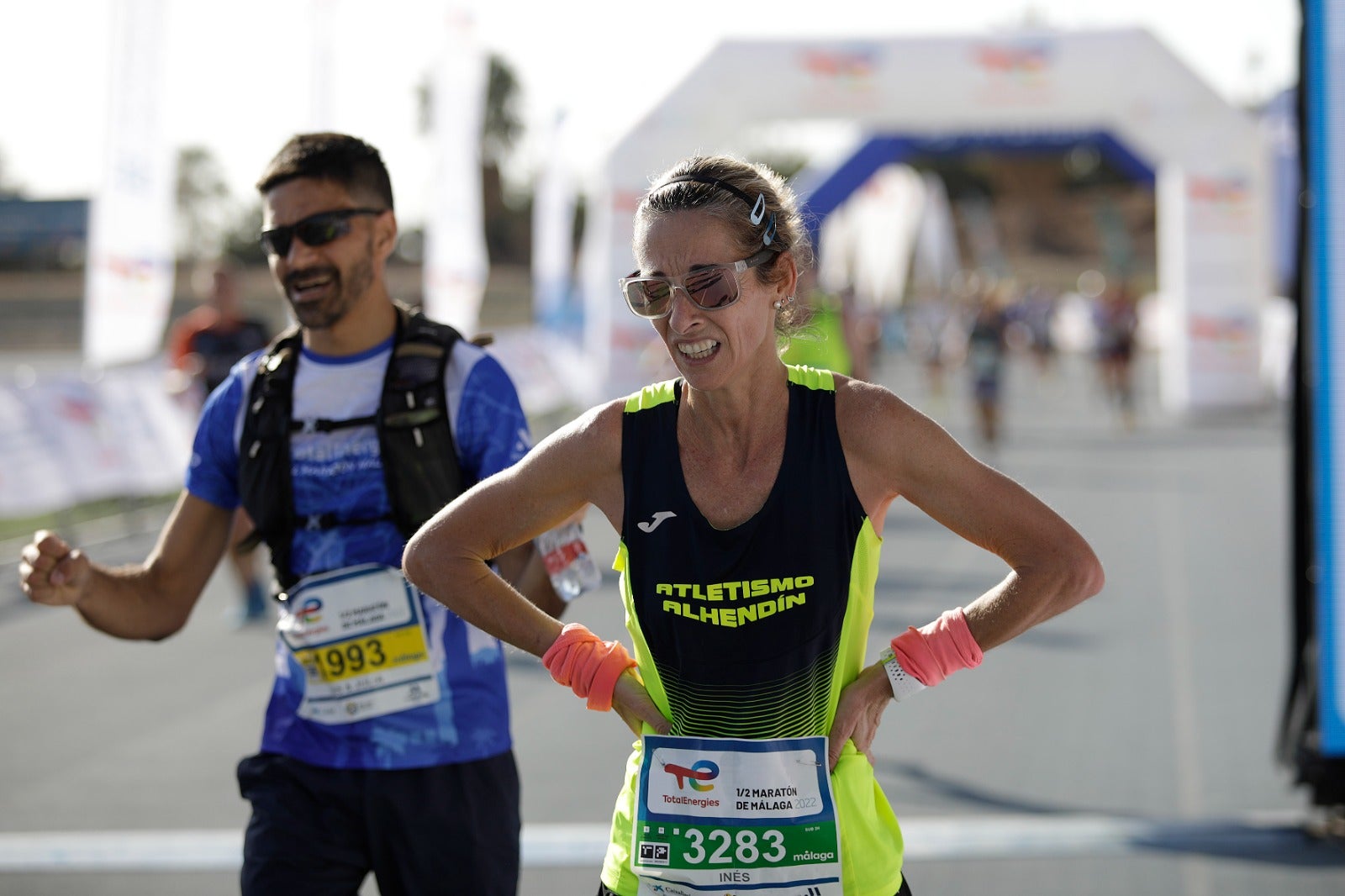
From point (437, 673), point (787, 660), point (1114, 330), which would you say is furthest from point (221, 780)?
point (1114, 330)

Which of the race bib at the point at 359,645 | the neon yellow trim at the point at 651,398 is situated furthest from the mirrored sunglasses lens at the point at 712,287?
the race bib at the point at 359,645

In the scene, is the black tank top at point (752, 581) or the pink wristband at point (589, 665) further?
the pink wristband at point (589, 665)

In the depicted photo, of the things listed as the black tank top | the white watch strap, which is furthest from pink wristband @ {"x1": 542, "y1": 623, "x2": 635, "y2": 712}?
the white watch strap

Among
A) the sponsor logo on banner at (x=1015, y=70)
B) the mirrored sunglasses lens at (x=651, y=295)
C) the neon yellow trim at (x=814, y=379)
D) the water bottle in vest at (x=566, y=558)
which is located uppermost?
the sponsor logo on banner at (x=1015, y=70)

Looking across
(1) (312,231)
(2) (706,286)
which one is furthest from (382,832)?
(2) (706,286)

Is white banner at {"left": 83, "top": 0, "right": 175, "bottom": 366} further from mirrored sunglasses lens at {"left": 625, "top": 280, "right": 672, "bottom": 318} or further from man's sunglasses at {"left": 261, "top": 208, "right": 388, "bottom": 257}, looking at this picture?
mirrored sunglasses lens at {"left": 625, "top": 280, "right": 672, "bottom": 318}

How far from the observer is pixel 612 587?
9867 mm

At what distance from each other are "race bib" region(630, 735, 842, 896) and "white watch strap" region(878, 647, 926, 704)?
5.2 inches

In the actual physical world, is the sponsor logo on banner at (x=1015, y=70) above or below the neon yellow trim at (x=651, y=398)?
above

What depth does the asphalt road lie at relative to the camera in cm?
478

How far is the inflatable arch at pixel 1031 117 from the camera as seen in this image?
66.5 ft

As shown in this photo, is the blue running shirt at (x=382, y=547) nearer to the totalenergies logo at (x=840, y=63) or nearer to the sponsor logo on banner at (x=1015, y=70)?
the totalenergies logo at (x=840, y=63)

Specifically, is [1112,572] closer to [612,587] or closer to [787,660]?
[612,587]

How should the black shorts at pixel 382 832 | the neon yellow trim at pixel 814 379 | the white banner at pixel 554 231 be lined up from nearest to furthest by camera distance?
the neon yellow trim at pixel 814 379
the black shorts at pixel 382 832
the white banner at pixel 554 231
